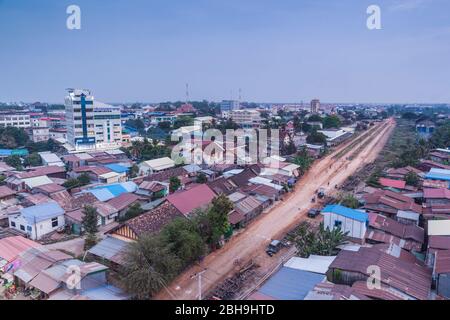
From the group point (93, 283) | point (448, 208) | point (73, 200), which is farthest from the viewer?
point (73, 200)

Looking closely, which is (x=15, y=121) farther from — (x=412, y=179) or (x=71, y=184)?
(x=412, y=179)

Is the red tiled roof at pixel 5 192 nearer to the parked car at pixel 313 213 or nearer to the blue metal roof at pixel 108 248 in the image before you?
the blue metal roof at pixel 108 248

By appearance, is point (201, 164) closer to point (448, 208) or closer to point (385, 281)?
point (448, 208)

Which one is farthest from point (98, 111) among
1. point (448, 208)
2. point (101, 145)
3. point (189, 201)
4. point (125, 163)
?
point (448, 208)

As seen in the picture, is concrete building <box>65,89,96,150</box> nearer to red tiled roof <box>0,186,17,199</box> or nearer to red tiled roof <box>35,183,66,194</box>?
red tiled roof <box>0,186,17,199</box>

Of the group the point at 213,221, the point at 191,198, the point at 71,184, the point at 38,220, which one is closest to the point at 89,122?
the point at 71,184
